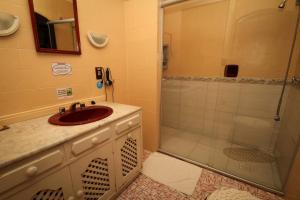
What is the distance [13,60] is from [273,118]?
272cm

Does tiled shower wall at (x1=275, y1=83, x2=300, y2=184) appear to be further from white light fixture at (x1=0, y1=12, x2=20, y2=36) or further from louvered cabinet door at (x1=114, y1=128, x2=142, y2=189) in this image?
white light fixture at (x1=0, y1=12, x2=20, y2=36)

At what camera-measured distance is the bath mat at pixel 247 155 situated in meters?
1.81

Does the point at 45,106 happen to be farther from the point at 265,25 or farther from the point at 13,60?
the point at 265,25

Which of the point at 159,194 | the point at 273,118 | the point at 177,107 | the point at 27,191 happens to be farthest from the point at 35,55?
the point at 273,118

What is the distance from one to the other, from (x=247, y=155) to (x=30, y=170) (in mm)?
2253

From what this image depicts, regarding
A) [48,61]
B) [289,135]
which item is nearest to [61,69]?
[48,61]

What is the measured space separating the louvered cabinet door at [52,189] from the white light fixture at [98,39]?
48.3 inches

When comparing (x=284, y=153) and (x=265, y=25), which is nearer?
(x=284, y=153)

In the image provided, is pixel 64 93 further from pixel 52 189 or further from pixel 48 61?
pixel 52 189

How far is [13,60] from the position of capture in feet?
3.46

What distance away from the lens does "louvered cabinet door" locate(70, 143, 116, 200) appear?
0.97 metres

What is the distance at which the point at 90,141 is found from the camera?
0.98 metres

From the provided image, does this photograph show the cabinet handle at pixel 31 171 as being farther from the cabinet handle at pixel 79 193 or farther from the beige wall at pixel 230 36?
the beige wall at pixel 230 36

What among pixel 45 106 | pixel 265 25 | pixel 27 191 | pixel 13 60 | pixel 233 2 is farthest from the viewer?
pixel 233 2
